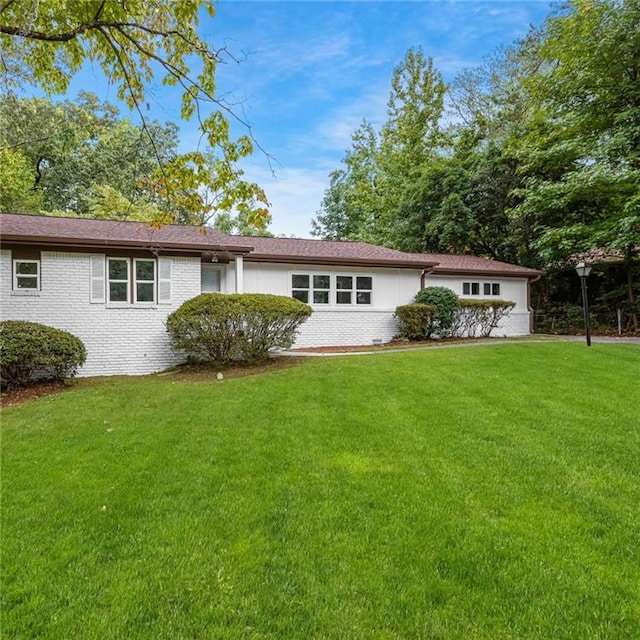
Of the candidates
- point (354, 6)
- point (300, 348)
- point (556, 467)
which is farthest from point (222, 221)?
point (556, 467)

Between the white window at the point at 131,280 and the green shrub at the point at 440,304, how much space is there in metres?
8.79

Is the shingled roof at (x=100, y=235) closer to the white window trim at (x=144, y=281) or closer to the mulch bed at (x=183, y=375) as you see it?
the white window trim at (x=144, y=281)

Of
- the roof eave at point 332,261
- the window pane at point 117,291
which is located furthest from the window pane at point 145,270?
the roof eave at point 332,261

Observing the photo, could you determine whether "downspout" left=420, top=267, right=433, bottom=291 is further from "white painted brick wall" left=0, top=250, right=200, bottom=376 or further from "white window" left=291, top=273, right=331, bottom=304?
"white painted brick wall" left=0, top=250, right=200, bottom=376

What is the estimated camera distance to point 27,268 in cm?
1014

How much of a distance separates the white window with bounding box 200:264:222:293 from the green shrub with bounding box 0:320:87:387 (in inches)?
154

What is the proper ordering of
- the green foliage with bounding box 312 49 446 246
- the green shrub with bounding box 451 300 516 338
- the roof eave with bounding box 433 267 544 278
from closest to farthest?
1. the green shrub with bounding box 451 300 516 338
2. the roof eave with bounding box 433 267 544 278
3. the green foliage with bounding box 312 49 446 246

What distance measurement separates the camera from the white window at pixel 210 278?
12398 millimetres

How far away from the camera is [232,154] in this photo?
5.23m

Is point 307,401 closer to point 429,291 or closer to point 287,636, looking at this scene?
point 287,636

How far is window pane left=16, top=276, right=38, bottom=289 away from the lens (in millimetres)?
10039

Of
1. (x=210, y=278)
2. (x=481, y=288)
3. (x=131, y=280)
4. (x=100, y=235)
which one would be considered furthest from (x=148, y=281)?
(x=481, y=288)

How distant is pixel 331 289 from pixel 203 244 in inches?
182

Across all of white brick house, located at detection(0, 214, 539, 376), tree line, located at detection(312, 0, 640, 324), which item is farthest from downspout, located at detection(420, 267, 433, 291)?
tree line, located at detection(312, 0, 640, 324)
